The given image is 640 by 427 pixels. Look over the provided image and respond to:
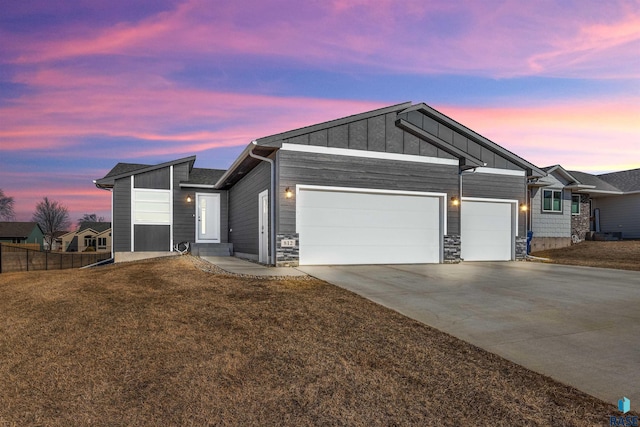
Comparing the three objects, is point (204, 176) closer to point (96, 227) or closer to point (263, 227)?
point (263, 227)

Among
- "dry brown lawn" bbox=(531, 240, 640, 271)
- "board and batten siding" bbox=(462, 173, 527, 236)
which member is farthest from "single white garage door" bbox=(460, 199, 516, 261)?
"dry brown lawn" bbox=(531, 240, 640, 271)

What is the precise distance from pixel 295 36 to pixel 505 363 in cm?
973

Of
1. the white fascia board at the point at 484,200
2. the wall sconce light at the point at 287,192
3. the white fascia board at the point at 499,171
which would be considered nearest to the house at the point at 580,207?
the white fascia board at the point at 499,171

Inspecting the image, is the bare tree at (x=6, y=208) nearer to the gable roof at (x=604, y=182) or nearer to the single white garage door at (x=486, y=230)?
the single white garage door at (x=486, y=230)

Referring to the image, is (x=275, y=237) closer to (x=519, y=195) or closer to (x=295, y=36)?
A: (x=295, y=36)

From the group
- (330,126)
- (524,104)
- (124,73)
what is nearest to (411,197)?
(330,126)

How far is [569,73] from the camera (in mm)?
10781

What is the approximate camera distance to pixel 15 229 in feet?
146

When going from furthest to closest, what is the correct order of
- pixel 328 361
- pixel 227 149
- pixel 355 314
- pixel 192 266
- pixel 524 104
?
pixel 227 149 < pixel 524 104 < pixel 192 266 < pixel 355 314 < pixel 328 361

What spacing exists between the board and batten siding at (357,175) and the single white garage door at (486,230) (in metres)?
1.08

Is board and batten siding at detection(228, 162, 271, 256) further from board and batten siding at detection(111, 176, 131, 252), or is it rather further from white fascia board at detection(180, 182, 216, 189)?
board and batten siding at detection(111, 176, 131, 252)

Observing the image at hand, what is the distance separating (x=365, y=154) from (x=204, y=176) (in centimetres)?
884

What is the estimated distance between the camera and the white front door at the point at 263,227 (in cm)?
1007

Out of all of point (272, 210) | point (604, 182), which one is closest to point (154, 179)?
point (272, 210)
